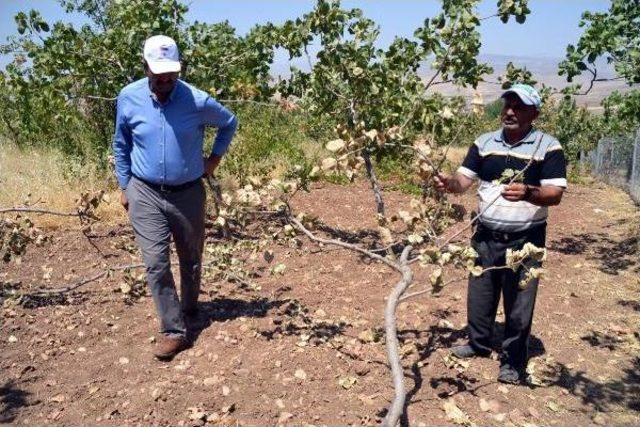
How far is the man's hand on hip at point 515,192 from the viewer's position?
2.55m

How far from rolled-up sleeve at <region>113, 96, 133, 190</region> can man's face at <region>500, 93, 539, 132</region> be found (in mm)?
2128

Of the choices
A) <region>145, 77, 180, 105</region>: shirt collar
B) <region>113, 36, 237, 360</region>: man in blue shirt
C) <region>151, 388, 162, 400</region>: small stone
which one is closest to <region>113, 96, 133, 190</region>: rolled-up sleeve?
<region>113, 36, 237, 360</region>: man in blue shirt

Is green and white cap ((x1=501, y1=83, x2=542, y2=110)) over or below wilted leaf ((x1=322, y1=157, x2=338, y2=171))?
Result: over

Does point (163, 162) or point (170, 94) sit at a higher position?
point (170, 94)

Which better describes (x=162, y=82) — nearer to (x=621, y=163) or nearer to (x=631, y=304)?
(x=631, y=304)

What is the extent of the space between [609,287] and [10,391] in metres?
4.69

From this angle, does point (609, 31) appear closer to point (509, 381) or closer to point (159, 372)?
point (509, 381)

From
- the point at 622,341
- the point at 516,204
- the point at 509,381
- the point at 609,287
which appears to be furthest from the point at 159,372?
the point at 609,287

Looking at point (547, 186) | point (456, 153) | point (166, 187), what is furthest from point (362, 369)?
point (456, 153)

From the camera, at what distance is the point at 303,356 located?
323 centimetres

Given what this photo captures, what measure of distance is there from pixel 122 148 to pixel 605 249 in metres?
5.26

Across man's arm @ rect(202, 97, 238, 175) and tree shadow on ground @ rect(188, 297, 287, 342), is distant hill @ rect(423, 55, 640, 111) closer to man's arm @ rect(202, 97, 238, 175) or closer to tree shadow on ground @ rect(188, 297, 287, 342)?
man's arm @ rect(202, 97, 238, 175)

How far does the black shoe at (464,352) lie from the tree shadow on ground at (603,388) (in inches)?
19.4

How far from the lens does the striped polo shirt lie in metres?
2.68
